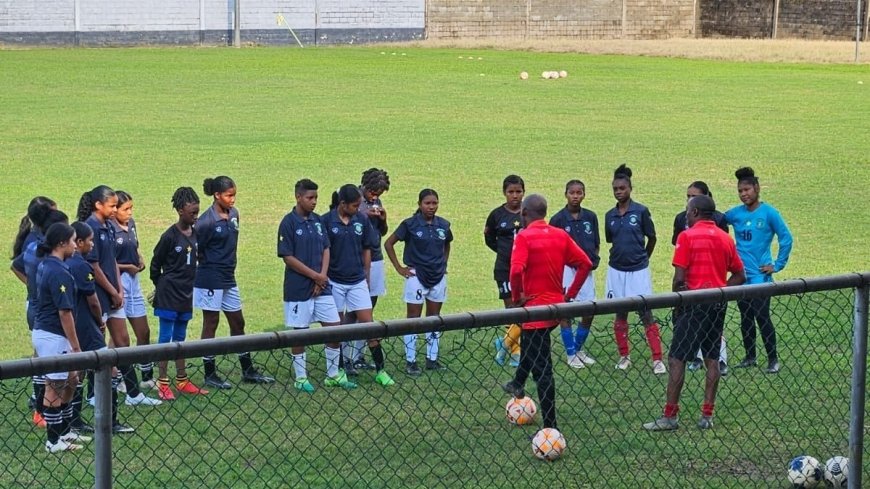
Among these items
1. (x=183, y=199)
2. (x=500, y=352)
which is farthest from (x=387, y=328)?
(x=183, y=199)

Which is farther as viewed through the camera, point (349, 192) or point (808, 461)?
point (349, 192)

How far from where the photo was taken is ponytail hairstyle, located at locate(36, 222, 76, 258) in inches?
326

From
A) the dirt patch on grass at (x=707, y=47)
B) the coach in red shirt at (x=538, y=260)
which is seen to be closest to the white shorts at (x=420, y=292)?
the coach in red shirt at (x=538, y=260)

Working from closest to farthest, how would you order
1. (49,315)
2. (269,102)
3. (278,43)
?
(49,315) → (269,102) → (278,43)

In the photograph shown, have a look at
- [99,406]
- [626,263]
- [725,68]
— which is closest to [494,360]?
[626,263]

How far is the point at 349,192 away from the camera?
1034cm

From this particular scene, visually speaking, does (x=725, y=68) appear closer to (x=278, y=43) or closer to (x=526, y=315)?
(x=278, y=43)

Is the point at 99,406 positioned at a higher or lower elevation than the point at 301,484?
higher

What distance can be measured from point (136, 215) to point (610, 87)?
20762 mm

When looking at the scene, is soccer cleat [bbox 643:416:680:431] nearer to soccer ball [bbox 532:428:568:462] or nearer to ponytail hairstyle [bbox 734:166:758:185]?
soccer ball [bbox 532:428:568:462]

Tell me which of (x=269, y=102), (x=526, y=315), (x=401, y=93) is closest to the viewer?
(x=526, y=315)

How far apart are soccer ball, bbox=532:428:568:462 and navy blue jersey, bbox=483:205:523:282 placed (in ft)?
11.5

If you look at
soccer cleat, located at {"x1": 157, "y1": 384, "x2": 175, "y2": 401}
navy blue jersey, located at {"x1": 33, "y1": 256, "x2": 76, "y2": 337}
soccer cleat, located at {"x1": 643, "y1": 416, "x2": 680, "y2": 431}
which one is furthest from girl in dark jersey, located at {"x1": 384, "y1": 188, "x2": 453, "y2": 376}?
navy blue jersey, located at {"x1": 33, "y1": 256, "x2": 76, "y2": 337}

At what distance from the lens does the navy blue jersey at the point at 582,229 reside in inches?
434
